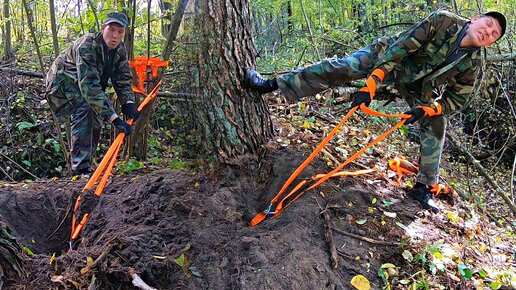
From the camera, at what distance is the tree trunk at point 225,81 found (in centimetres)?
295

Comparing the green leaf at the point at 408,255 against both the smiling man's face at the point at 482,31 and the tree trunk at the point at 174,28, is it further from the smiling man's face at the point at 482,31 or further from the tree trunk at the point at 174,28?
the tree trunk at the point at 174,28

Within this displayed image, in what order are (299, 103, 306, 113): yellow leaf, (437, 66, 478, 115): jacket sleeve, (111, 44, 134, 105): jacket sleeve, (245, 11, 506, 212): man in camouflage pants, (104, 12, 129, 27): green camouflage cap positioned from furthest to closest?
(299, 103, 306, 113): yellow leaf, (111, 44, 134, 105): jacket sleeve, (104, 12, 129, 27): green camouflage cap, (437, 66, 478, 115): jacket sleeve, (245, 11, 506, 212): man in camouflage pants

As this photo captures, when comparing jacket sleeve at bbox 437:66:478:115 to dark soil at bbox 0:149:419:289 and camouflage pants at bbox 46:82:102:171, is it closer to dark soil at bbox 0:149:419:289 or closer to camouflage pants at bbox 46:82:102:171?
dark soil at bbox 0:149:419:289

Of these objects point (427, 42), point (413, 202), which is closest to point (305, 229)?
point (413, 202)

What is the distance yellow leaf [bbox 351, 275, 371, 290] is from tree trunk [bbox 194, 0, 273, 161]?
1204 millimetres

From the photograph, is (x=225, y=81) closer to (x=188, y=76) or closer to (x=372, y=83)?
(x=188, y=76)

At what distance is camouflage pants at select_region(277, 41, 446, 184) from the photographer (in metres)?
3.49

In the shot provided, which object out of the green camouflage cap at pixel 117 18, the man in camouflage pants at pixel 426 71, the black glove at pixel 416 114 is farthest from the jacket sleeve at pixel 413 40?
the green camouflage cap at pixel 117 18

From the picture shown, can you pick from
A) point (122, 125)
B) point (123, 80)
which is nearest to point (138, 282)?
point (122, 125)

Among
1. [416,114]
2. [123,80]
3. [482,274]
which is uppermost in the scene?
[123,80]

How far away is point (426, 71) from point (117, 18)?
265 centimetres

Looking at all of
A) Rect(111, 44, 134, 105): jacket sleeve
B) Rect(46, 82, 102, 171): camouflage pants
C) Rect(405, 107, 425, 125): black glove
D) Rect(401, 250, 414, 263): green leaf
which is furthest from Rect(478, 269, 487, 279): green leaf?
Rect(46, 82, 102, 171): camouflage pants

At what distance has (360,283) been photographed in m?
2.44

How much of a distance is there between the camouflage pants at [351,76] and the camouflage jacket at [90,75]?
1.70m
